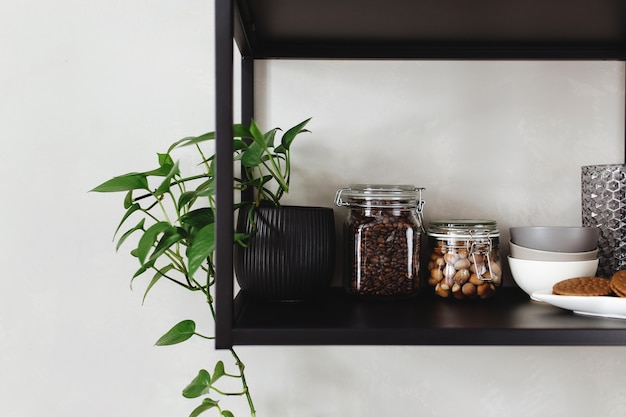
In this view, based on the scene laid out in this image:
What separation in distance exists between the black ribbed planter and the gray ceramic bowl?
314 millimetres

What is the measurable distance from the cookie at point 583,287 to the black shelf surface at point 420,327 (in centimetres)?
3

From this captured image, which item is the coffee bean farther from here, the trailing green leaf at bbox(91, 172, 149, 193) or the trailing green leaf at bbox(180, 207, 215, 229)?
the trailing green leaf at bbox(91, 172, 149, 193)

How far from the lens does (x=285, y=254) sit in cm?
83

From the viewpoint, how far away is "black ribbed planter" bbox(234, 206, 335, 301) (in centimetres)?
83

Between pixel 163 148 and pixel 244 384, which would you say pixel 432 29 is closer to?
pixel 163 148

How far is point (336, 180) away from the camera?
3.31ft

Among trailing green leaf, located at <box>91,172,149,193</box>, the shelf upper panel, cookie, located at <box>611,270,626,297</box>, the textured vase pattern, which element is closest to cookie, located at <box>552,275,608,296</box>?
cookie, located at <box>611,270,626,297</box>

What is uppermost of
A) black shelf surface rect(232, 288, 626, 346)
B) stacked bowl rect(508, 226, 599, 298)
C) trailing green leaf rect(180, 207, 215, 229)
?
trailing green leaf rect(180, 207, 215, 229)

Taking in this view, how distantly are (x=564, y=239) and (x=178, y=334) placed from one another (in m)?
0.59

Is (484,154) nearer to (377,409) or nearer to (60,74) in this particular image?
(377,409)

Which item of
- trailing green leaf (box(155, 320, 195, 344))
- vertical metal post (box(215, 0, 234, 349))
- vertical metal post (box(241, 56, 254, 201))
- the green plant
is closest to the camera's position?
vertical metal post (box(215, 0, 234, 349))

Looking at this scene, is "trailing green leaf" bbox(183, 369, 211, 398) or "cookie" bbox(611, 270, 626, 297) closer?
"cookie" bbox(611, 270, 626, 297)

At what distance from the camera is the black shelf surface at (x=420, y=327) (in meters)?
0.69

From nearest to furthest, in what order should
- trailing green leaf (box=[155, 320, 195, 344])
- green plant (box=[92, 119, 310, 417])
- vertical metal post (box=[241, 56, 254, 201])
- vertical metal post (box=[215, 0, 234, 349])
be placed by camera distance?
vertical metal post (box=[215, 0, 234, 349]) < green plant (box=[92, 119, 310, 417]) < trailing green leaf (box=[155, 320, 195, 344]) < vertical metal post (box=[241, 56, 254, 201])
